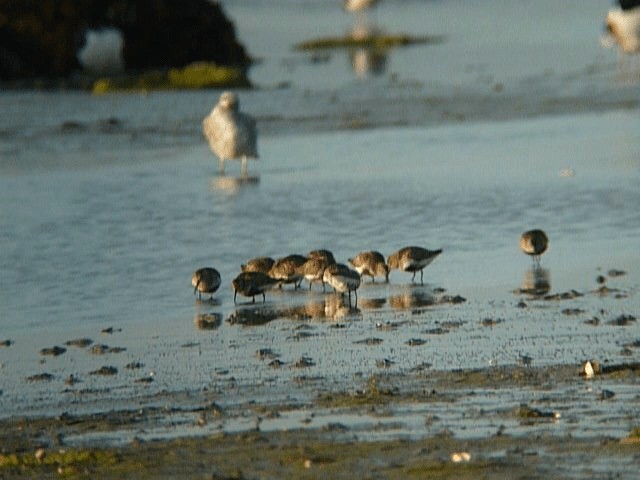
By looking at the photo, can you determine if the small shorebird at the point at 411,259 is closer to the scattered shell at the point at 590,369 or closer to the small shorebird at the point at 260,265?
the small shorebird at the point at 260,265

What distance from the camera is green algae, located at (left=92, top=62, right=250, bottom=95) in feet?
86.2

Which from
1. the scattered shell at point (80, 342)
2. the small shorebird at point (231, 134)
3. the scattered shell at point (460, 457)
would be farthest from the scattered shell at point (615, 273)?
the small shorebird at point (231, 134)

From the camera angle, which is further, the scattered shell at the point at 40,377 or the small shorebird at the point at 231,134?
the small shorebird at the point at 231,134

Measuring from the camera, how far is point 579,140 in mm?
18859

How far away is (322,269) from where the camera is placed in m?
11.2

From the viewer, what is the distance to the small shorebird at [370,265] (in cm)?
1152

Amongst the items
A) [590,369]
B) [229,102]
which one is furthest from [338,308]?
[229,102]

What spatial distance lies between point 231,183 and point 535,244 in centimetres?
560

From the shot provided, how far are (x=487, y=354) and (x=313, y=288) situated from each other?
3.10 metres

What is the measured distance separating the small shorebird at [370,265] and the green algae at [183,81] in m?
14.7

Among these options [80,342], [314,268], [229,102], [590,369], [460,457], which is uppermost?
[229,102]

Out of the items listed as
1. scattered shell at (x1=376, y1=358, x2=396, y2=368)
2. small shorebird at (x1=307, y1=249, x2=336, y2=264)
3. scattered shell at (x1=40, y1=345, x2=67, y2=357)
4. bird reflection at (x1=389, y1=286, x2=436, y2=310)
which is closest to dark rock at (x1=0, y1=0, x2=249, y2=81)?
small shorebird at (x1=307, y1=249, x2=336, y2=264)

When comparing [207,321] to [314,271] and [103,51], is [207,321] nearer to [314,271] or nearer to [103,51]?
[314,271]

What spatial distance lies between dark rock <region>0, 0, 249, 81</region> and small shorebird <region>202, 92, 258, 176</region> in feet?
37.4
